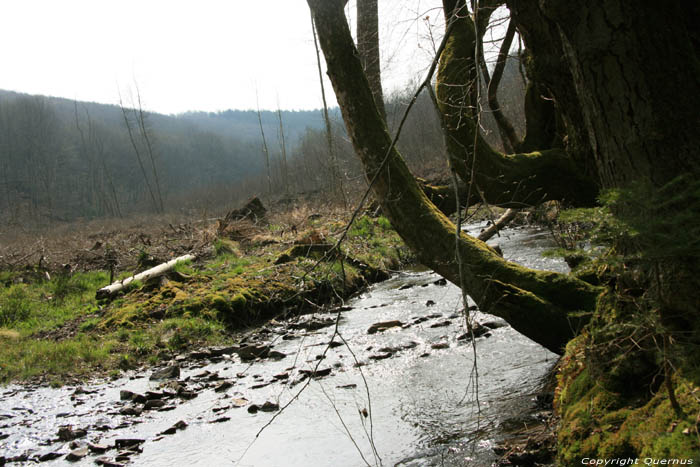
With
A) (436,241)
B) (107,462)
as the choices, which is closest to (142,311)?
(107,462)

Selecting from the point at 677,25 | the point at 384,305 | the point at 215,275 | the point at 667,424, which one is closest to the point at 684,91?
the point at 677,25

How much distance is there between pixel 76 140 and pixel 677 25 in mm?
87010

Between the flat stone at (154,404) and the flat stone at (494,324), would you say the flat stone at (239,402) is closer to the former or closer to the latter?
the flat stone at (154,404)

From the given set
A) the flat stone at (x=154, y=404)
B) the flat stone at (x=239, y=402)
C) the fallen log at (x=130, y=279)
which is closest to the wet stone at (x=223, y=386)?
the flat stone at (x=239, y=402)

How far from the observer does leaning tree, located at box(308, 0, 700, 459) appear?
2094mm

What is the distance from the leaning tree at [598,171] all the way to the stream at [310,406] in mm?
792

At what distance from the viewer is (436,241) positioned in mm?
3758

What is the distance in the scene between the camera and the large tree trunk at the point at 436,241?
3508 millimetres

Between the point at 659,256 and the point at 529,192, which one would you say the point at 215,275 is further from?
the point at 659,256

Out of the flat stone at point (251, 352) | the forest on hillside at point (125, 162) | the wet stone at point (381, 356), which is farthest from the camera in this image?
the forest on hillside at point (125, 162)

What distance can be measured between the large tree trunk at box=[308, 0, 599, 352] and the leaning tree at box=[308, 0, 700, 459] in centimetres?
1

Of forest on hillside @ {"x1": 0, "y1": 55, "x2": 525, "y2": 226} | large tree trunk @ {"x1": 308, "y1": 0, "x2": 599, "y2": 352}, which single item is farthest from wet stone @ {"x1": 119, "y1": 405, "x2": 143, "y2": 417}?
forest on hillside @ {"x1": 0, "y1": 55, "x2": 525, "y2": 226}

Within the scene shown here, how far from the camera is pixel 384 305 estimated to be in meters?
7.40

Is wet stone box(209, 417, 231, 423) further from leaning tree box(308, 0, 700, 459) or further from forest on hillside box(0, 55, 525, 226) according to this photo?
forest on hillside box(0, 55, 525, 226)
